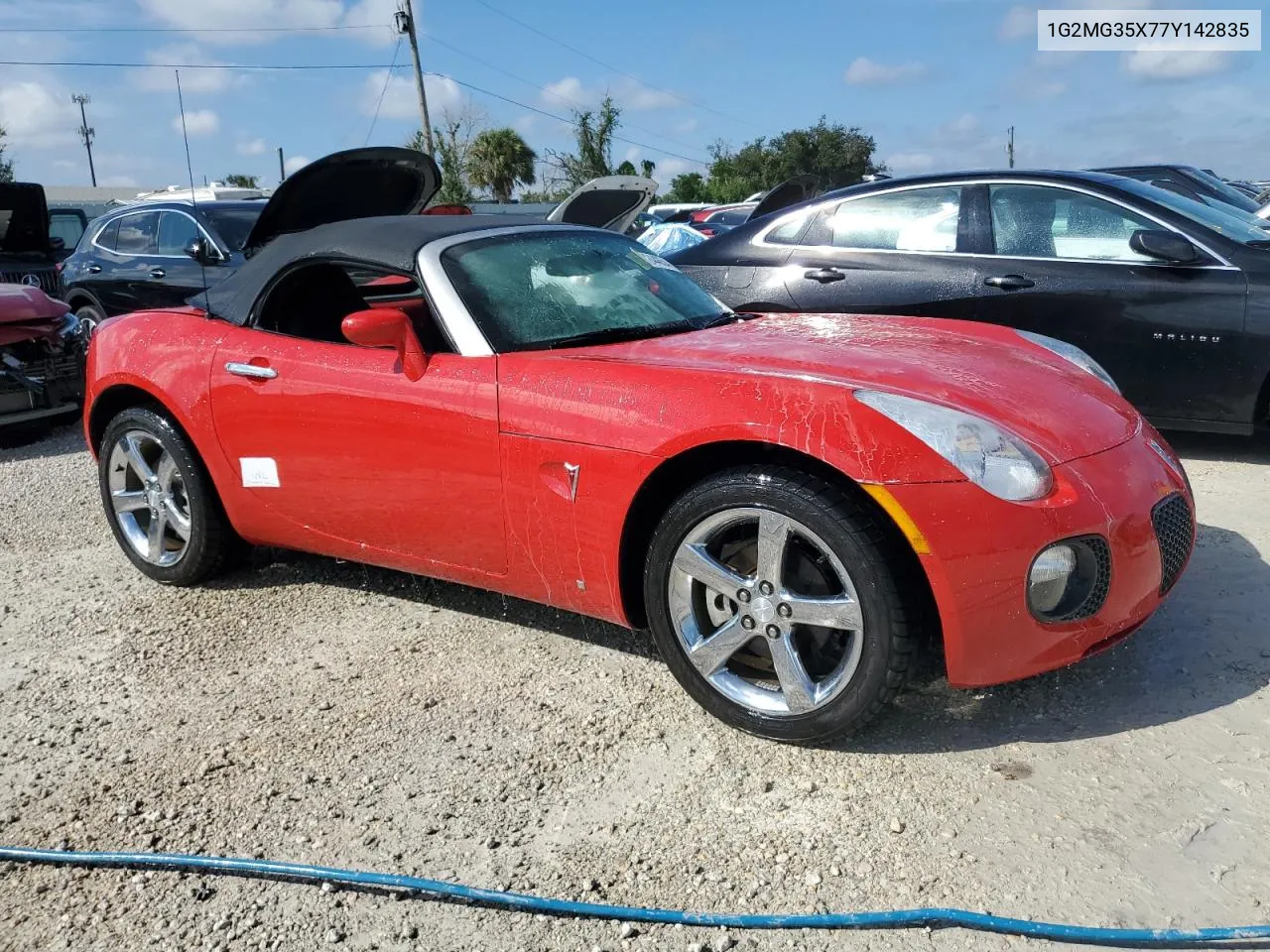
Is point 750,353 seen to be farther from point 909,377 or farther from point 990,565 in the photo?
point 990,565

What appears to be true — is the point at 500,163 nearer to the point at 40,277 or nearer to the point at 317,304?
the point at 40,277

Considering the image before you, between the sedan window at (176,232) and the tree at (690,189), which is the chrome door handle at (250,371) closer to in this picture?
the sedan window at (176,232)

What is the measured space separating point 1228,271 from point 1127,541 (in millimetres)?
3134

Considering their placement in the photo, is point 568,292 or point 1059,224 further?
point 1059,224

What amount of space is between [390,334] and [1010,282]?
3494mm

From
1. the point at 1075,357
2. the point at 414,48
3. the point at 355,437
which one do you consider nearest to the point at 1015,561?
the point at 1075,357

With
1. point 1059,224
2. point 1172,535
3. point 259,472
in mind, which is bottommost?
point 1172,535

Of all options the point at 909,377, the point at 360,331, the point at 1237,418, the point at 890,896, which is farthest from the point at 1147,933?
the point at 1237,418

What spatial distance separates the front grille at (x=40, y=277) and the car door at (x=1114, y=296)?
29.8ft

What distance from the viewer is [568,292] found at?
3.56 m

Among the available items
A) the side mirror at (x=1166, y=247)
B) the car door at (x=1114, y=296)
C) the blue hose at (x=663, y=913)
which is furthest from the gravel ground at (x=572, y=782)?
the side mirror at (x=1166, y=247)

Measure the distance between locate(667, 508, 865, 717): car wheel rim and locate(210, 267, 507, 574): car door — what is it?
25.8 inches

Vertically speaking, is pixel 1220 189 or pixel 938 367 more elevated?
pixel 1220 189

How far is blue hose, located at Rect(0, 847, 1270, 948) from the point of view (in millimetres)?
2014
